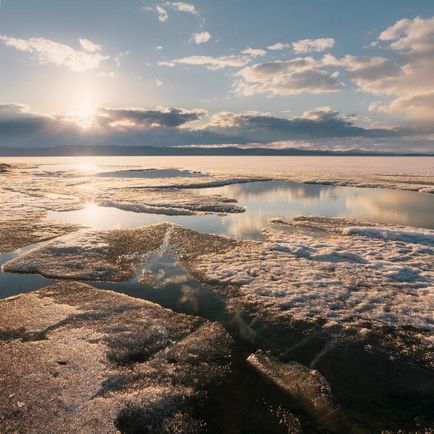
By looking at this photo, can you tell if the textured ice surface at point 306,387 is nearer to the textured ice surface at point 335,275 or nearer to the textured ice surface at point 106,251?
the textured ice surface at point 335,275

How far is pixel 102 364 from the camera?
7.25 meters

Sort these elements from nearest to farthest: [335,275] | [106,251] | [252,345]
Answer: [252,345] < [335,275] < [106,251]

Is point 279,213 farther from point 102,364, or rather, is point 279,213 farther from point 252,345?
point 102,364

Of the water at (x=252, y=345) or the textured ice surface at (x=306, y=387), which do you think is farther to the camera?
the water at (x=252, y=345)

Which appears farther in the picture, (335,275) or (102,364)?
(335,275)

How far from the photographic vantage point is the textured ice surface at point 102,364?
5.86 m

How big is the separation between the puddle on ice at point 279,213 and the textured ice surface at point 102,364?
10.00m

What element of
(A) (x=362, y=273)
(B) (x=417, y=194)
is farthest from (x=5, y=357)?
(B) (x=417, y=194)

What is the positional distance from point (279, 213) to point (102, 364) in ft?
65.6

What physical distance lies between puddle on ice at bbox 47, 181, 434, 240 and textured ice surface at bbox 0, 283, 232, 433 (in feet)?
32.8

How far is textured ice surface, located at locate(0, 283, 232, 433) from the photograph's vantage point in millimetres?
5855

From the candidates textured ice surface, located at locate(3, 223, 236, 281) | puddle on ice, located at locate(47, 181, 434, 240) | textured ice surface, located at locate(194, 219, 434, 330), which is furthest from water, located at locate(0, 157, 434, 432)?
textured ice surface, located at locate(194, 219, 434, 330)

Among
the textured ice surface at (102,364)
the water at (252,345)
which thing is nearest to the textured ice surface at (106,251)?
the water at (252,345)

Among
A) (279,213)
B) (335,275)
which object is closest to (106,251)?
(335,275)
